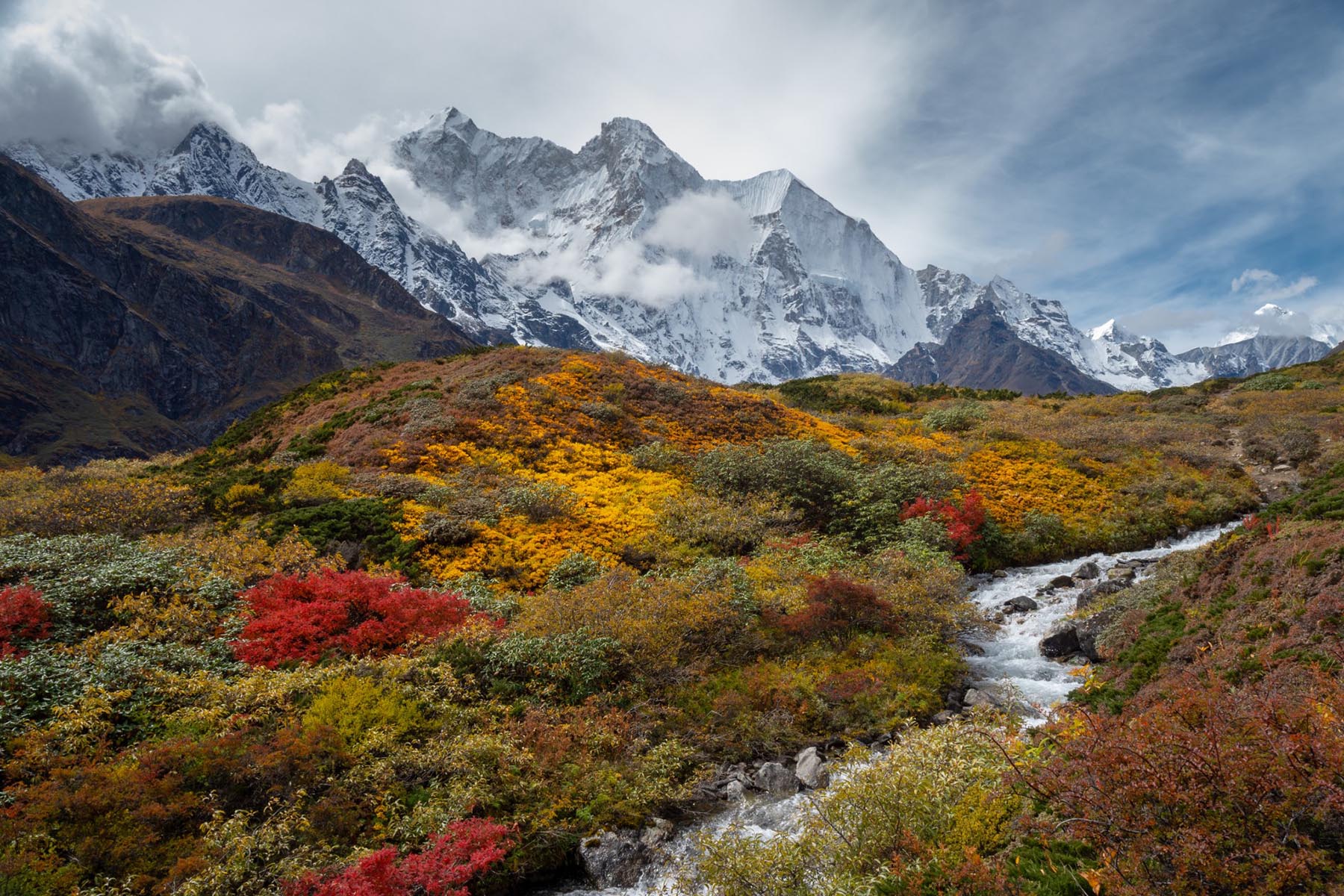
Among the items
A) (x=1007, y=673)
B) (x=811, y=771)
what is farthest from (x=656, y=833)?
(x=1007, y=673)

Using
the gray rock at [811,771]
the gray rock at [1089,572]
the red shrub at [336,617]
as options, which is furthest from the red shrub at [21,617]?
the gray rock at [1089,572]

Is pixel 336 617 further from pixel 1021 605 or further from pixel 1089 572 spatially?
pixel 1089 572

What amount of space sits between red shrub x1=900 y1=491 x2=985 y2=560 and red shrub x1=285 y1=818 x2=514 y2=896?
53.8 ft

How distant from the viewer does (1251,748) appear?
4.87 m

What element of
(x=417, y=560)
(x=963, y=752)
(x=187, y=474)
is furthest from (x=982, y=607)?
(x=187, y=474)

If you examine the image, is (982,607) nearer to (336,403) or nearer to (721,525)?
(721,525)

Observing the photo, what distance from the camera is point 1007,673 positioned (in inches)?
529

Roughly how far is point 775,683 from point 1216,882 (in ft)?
26.4

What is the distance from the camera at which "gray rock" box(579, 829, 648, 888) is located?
27.0ft

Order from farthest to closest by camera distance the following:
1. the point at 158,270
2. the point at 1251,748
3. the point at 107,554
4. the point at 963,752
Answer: the point at 158,270 → the point at 107,554 → the point at 963,752 → the point at 1251,748

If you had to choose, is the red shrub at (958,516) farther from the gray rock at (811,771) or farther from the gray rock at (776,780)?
the gray rock at (776,780)

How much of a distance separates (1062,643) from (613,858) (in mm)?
11109

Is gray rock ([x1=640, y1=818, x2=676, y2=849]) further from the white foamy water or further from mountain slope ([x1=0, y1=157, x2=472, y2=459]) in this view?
mountain slope ([x1=0, y1=157, x2=472, y2=459])

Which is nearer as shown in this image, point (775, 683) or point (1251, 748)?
point (1251, 748)
